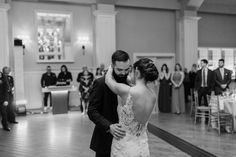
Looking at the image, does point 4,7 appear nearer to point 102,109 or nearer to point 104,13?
point 104,13

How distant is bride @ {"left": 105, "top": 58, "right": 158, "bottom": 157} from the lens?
1481 millimetres

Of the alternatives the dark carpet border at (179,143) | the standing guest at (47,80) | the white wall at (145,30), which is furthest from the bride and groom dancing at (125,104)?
the white wall at (145,30)

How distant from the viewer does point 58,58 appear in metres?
9.45

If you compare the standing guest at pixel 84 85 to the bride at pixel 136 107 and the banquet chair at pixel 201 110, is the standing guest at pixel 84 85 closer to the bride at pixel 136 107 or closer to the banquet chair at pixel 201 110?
the banquet chair at pixel 201 110

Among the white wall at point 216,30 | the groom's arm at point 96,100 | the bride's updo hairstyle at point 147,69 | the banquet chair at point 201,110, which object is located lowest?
the banquet chair at point 201,110

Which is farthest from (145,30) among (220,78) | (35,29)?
(220,78)

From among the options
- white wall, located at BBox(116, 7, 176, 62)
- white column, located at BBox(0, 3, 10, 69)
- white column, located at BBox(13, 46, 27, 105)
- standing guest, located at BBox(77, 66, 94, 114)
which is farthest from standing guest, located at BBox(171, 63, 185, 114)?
white column, located at BBox(0, 3, 10, 69)

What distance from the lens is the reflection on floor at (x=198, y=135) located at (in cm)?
401

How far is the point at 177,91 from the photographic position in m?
7.59

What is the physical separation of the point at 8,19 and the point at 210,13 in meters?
8.48

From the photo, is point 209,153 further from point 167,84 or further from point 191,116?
point 167,84

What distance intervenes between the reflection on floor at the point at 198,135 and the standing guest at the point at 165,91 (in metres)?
0.87

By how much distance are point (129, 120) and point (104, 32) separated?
788cm

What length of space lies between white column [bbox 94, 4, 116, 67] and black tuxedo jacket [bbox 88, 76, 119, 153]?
7389 mm
